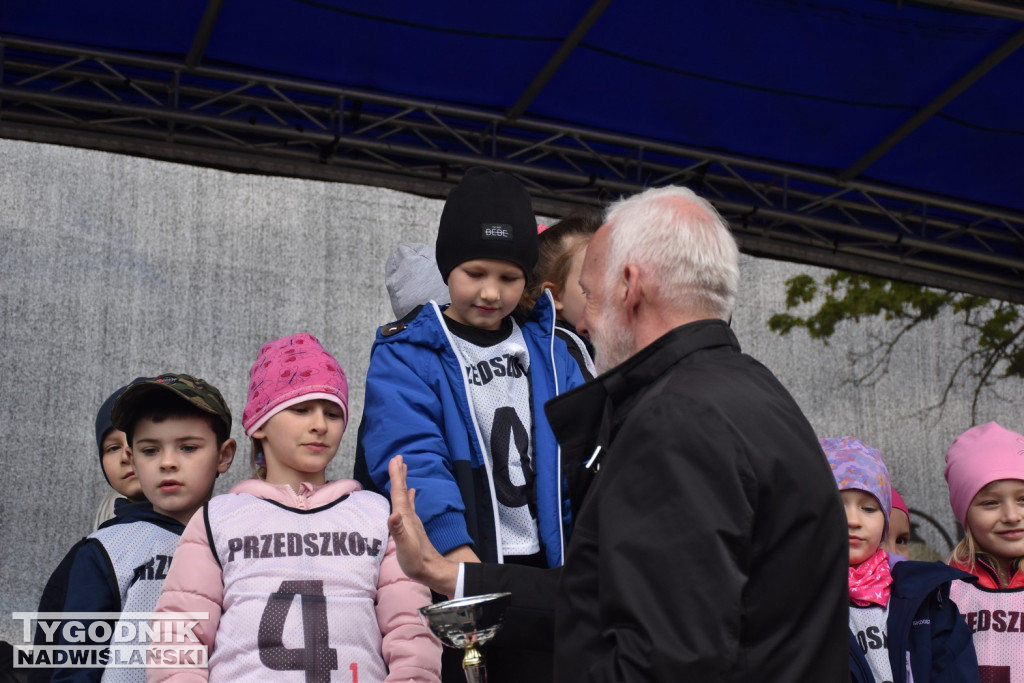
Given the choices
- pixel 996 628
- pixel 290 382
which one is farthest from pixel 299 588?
pixel 996 628

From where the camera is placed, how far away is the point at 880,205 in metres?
6.21

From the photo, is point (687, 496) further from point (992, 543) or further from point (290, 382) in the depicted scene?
point (992, 543)

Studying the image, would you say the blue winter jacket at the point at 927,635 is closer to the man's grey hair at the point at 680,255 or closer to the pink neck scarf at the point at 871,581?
the pink neck scarf at the point at 871,581

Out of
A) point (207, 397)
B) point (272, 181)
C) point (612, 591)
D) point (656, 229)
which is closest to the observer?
point (612, 591)

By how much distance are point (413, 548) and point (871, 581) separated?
66.0 inches

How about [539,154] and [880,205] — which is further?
[880,205]

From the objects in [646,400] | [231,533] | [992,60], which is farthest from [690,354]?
[992,60]

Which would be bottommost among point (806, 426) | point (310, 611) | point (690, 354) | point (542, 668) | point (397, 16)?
point (542, 668)

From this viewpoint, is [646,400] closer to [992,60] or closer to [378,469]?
[378,469]

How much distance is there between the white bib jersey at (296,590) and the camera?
83.7 inches

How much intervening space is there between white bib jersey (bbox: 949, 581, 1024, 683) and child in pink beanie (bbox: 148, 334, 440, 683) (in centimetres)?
175

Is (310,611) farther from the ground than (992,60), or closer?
closer

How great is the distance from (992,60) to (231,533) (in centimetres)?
432

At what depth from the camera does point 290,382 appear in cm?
252
